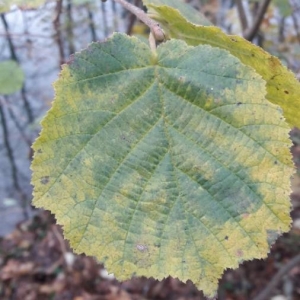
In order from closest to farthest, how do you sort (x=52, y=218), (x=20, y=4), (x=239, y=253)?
(x=239, y=253) < (x=20, y=4) < (x=52, y=218)

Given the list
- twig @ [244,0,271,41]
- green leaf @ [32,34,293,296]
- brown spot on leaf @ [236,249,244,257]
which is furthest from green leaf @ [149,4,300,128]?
twig @ [244,0,271,41]

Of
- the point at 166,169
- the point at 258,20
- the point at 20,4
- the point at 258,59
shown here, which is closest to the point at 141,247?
the point at 166,169

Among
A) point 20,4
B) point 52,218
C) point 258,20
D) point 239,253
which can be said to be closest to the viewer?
point 239,253

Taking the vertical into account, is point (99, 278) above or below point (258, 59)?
below

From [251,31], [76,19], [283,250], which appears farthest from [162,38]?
[76,19]

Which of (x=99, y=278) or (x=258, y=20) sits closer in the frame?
(x=258, y=20)

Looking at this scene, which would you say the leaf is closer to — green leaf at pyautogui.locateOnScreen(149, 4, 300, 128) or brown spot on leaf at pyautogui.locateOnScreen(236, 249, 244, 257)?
green leaf at pyautogui.locateOnScreen(149, 4, 300, 128)

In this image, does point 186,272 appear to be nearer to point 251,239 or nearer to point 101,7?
point 251,239

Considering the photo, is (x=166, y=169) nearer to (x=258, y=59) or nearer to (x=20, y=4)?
(x=258, y=59)
